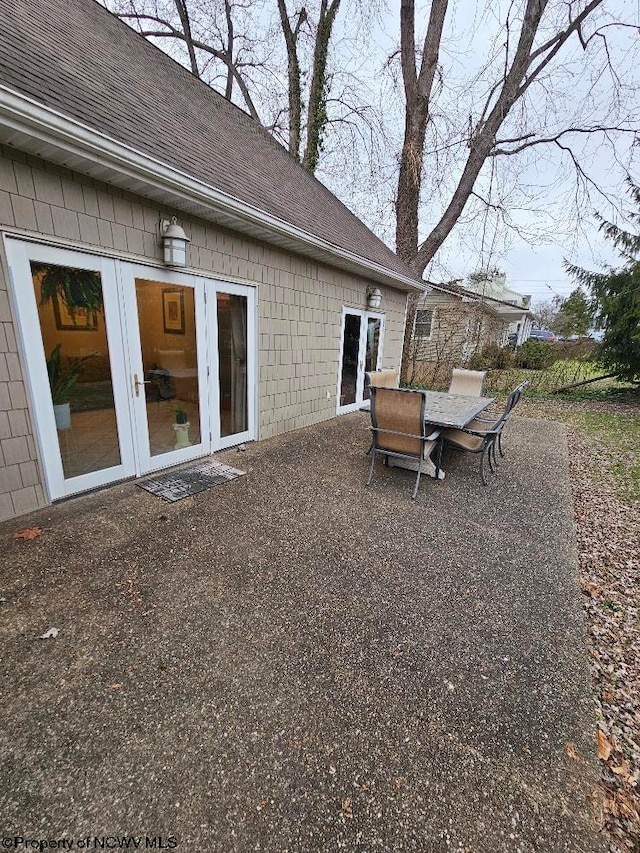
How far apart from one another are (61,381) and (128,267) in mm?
1218

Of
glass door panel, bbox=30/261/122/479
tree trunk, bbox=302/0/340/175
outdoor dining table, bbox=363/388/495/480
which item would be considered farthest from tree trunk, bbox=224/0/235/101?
outdoor dining table, bbox=363/388/495/480

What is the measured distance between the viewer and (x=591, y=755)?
1.47 m

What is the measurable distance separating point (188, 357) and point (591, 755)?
14.1ft

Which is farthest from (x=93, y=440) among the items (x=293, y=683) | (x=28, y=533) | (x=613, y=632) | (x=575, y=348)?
(x=575, y=348)

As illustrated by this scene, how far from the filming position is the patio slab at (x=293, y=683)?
124cm

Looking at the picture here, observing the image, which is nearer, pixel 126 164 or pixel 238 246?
pixel 126 164

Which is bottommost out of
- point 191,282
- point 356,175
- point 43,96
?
point 191,282

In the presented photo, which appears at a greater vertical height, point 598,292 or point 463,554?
point 598,292

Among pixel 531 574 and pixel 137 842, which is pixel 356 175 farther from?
pixel 137 842

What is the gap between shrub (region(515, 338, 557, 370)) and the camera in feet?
47.2

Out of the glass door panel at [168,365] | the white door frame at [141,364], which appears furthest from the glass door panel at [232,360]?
the glass door panel at [168,365]

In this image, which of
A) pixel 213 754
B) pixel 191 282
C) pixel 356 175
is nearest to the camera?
pixel 213 754

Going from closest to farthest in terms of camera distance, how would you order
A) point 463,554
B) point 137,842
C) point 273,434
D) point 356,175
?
point 137,842, point 463,554, point 273,434, point 356,175

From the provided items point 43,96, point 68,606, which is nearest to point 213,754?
point 68,606
